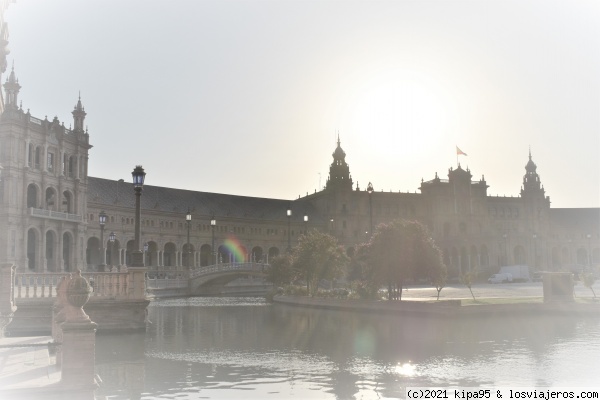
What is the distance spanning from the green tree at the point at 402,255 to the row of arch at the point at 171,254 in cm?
5263

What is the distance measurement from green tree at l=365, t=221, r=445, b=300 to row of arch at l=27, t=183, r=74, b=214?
52005mm

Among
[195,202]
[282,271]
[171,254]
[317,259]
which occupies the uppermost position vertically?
[195,202]

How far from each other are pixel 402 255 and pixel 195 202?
251 feet

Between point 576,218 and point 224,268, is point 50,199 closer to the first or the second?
point 224,268

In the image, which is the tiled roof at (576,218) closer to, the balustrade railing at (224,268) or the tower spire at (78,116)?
the balustrade railing at (224,268)

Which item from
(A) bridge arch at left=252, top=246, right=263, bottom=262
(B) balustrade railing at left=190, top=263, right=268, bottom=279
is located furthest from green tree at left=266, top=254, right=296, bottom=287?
(A) bridge arch at left=252, top=246, right=263, bottom=262

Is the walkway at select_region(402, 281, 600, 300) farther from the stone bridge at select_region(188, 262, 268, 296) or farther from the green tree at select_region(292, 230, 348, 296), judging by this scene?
the stone bridge at select_region(188, 262, 268, 296)

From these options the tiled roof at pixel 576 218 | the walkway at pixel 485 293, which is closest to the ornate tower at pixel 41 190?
the walkway at pixel 485 293

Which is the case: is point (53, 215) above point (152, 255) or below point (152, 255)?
above

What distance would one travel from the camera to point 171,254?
335 feet

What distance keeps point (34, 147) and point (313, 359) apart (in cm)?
6657

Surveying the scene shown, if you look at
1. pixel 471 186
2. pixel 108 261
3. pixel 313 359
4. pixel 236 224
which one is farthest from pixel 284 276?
pixel 471 186

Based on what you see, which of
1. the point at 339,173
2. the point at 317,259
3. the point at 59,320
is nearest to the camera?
the point at 59,320

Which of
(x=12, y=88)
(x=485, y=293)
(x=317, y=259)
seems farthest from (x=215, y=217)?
(x=485, y=293)
